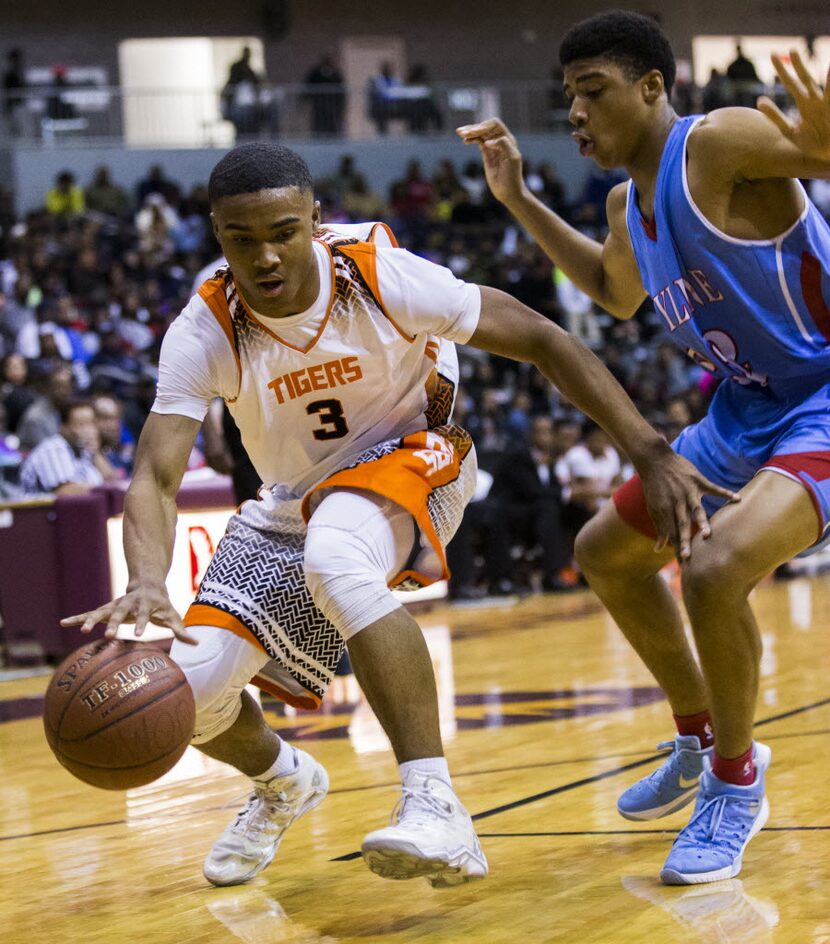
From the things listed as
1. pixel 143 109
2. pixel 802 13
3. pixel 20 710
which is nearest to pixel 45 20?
pixel 143 109

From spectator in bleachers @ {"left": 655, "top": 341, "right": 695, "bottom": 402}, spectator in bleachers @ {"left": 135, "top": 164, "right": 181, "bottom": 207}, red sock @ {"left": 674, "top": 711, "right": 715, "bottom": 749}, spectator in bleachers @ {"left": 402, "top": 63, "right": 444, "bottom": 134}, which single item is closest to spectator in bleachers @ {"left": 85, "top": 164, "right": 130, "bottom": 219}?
spectator in bleachers @ {"left": 135, "top": 164, "right": 181, "bottom": 207}

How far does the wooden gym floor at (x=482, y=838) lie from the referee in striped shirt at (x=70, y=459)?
2444mm

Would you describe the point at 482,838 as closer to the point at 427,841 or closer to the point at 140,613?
the point at 427,841

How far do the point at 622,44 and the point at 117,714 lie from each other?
1.95 metres

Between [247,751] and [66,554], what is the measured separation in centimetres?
493

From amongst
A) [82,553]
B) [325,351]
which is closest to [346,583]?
[325,351]

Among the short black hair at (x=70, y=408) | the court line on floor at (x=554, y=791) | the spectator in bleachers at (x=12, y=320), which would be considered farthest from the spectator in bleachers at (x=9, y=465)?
the court line on floor at (x=554, y=791)

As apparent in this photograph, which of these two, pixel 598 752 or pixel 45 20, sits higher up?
pixel 45 20

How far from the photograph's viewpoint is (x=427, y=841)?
2902 mm

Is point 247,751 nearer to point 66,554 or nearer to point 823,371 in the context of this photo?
point 823,371

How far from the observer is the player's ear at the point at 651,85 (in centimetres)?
358

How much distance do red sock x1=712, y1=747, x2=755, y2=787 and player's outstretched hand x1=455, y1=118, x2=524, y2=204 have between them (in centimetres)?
168

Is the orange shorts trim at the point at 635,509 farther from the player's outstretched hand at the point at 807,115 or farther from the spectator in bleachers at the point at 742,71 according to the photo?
the spectator in bleachers at the point at 742,71

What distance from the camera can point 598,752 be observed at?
4.98 metres
